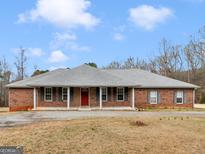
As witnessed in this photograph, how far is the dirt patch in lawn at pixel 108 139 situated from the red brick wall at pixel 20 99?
18604 mm

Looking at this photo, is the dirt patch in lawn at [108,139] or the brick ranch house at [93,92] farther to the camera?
the brick ranch house at [93,92]

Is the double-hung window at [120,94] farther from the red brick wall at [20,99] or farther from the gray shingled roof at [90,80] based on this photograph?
the red brick wall at [20,99]

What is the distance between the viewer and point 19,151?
7051 mm

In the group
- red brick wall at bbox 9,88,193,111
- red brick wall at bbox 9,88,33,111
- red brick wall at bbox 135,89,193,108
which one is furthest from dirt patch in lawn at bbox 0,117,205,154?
red brick wall at bbox 9,88,33,111

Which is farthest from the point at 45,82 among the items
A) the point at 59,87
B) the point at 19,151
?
the point at 19,151

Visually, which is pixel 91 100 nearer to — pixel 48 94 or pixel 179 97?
pixel 48 94

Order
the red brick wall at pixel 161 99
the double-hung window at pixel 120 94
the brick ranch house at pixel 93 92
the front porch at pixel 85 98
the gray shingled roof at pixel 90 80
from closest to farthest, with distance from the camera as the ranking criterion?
the gray shingled roof at pixel 90 80
the brick ranch house at pixel 93 92
the front porch at pixel 85 98
the double-hung window at pixel 120 94
the red brick wall at pixel 161 99

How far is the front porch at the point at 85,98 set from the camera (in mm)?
32281

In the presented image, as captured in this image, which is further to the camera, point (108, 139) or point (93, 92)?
point (93, 92)

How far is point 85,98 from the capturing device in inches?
1313

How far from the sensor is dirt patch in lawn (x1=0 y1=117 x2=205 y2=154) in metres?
12.1

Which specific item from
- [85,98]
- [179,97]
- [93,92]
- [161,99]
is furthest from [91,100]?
[179,97]

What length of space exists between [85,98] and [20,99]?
648 cm

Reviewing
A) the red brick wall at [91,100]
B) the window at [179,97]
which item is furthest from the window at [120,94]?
the window at [179,97]
